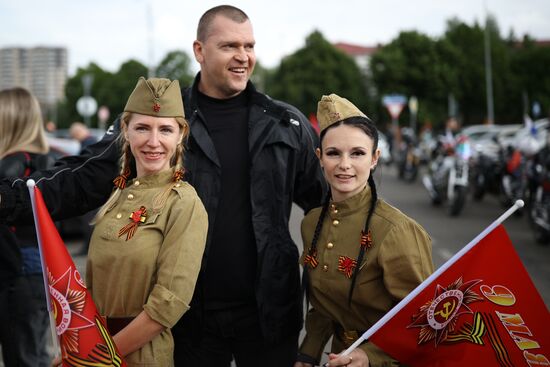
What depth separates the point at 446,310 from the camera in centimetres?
248

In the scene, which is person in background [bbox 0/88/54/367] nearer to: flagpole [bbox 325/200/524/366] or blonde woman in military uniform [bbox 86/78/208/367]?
blonde woman in military uniform [bbox 86/78/208/367]

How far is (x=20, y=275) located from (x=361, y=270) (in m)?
1.92

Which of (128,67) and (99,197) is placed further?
(128,67)

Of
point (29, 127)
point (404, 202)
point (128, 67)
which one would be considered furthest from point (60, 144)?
point (128, 67)

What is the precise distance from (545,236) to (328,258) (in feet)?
26.2

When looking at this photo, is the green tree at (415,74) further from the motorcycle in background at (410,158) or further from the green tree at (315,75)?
the motorcycle in background at (410,158)

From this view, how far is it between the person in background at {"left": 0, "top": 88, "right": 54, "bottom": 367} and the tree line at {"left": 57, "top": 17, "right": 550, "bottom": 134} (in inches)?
2097

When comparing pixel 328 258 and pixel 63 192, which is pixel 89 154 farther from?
pixel 328 258

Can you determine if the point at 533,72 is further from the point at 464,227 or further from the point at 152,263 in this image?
the point at 152,263

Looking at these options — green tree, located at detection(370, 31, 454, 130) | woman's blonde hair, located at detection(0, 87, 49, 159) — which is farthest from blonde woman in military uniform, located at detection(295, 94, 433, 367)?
green tree, located at detection(370, 31, 454, 130)

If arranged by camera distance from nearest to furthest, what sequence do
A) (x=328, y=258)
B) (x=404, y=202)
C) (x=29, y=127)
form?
(x=328, y=258), (x=29, y=127), (x=404, y=202)

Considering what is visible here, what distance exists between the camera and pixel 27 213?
9.08 feet

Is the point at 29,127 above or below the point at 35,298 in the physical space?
above

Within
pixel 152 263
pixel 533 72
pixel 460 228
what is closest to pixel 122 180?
pixel 152 263
